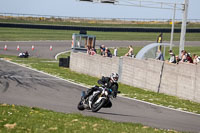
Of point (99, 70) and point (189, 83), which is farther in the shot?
point (99, 70)

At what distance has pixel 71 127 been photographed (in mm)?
10641

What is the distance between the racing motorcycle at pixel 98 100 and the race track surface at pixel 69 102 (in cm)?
22

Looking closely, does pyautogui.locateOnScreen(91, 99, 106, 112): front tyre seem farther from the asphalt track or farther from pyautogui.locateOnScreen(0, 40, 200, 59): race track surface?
pyautogui.locateOnScreen(0, 40, 200, 59): race track surface

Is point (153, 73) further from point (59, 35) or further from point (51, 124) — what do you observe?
point (59, 35)

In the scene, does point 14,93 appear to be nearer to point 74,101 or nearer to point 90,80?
point 74,101

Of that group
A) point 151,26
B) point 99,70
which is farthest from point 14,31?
point 99,70

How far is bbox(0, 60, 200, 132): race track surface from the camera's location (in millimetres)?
15617

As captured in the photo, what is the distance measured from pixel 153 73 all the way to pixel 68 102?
749 cm

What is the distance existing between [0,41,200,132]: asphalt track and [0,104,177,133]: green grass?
272 cm

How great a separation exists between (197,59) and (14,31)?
168ft

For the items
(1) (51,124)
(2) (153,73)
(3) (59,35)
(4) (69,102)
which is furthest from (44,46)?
(1) (51,124)

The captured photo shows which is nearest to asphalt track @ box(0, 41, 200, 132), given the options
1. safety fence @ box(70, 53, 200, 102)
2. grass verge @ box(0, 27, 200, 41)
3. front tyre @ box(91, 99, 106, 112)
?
front tyre @ box(91, 99, 106, 112)

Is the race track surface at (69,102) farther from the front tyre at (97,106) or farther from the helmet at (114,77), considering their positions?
the helmet at (114,77)

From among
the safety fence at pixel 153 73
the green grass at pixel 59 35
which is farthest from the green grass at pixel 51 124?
the green grass at pixel 59 35
